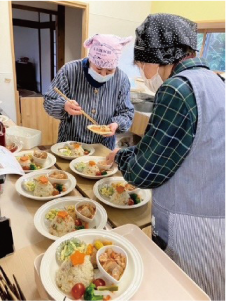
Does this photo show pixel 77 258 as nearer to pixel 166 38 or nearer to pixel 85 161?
pixel 166 38

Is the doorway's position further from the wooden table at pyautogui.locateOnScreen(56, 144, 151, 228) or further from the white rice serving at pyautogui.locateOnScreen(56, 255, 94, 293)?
the white rice serving at pyautogui.locateOnScreen(56, 255, 94, 293)

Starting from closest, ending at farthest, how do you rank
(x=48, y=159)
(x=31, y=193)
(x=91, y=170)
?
(x=31, y=193) < (x=91, y=170) < (x=48, y=159)

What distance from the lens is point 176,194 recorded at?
0.86 m

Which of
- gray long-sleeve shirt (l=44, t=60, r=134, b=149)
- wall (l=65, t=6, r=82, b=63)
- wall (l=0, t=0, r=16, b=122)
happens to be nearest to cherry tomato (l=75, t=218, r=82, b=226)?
gray long-sleeve shirt (l=44, t=60, r=134, b=149)

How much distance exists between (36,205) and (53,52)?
212 inches

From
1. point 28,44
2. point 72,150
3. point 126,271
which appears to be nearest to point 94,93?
point 72,150

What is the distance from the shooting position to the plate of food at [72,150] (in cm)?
168

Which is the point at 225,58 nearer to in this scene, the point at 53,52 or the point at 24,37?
the point at 53,52

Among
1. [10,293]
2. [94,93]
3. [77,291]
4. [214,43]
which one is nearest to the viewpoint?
[10,293]

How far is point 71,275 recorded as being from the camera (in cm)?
73

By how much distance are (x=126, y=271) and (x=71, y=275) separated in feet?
0.60

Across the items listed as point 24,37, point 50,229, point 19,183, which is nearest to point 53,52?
point 24,37

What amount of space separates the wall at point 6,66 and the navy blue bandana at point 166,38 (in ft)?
9.28

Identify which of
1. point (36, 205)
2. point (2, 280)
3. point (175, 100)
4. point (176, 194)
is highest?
point (175, 100)
